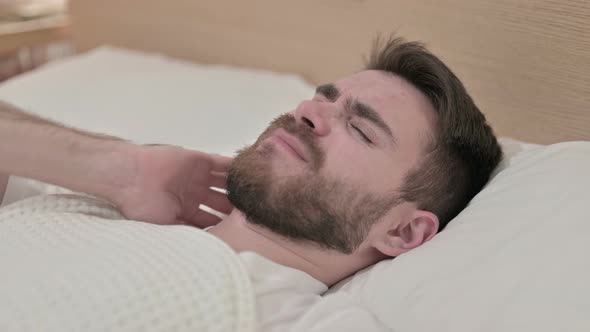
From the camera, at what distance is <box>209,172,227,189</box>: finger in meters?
1.15

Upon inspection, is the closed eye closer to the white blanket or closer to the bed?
the bed

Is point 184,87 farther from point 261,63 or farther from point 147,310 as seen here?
point 147,310

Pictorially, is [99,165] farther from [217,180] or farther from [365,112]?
[365,112]

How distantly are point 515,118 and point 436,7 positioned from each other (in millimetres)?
323

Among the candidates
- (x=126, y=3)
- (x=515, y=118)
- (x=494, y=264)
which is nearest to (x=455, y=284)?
(x=494, y=264)

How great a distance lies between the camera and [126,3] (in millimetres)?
2035

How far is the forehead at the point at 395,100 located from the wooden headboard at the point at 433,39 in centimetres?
34

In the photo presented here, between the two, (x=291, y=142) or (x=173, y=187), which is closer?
(x=291, y=142)

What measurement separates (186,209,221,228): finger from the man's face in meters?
0.18

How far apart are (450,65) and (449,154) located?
0.45 meters

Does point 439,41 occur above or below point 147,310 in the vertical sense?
above

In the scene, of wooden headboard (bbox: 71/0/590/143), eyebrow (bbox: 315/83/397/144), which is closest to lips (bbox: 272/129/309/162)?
eyebrow (bbox: 315/83/397/144)

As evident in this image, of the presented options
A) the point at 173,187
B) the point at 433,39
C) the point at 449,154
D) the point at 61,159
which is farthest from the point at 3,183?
the point at 433,39

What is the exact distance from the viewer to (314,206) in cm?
91
